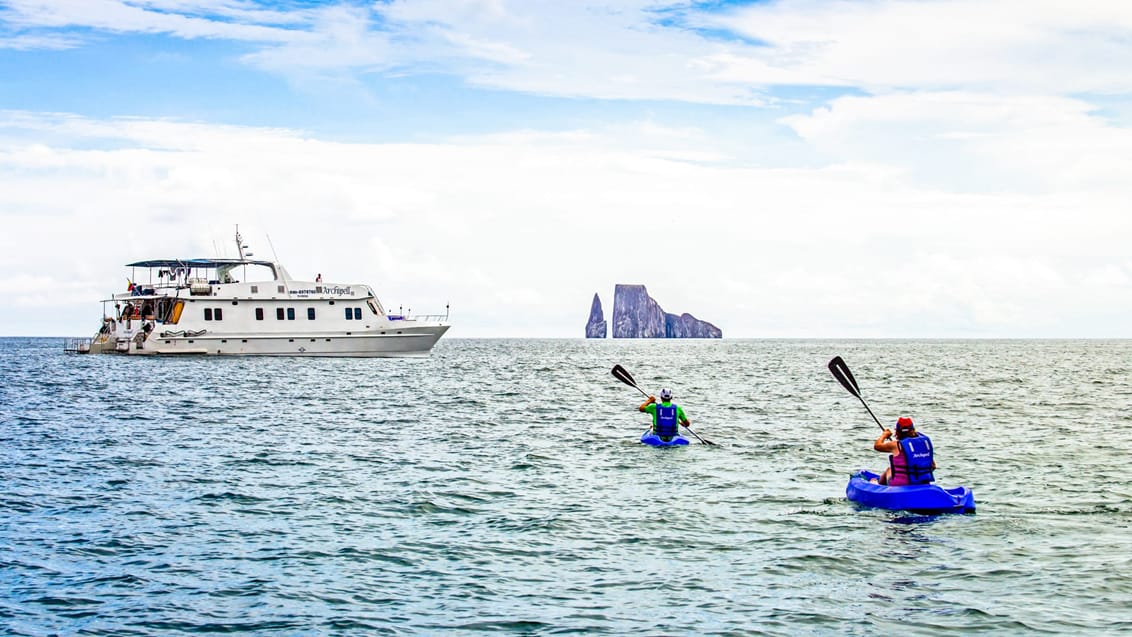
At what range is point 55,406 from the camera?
38594 millimetres

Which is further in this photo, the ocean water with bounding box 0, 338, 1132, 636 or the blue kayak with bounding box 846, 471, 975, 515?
the blue kayak with bounding box 846, 471, 975, 515

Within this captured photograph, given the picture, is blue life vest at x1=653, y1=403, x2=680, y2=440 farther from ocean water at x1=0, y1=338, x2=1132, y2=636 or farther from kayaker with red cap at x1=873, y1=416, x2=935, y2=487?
kayaker with red cap at x1=873, y1=416, x2=935, y2=487

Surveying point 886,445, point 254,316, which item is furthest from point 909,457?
point 254,316

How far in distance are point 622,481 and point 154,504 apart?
344 inches

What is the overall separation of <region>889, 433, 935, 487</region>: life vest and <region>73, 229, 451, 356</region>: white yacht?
58783 mm

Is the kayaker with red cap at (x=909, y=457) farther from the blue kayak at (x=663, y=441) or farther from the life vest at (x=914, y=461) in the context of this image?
the blue kayak at (x=663, y=441)

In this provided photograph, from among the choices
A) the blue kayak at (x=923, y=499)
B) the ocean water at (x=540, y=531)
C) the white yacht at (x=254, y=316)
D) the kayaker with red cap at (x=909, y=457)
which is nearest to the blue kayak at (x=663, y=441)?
the ocean water at (x=540, y=531)

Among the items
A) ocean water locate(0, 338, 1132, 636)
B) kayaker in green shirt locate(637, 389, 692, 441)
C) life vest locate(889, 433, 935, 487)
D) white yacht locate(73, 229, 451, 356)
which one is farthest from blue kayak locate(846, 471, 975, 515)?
white yacht locate(73, 229, 451, 356)

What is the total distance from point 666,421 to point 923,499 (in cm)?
996

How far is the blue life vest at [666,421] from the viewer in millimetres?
25547

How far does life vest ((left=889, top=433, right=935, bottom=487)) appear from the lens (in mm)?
16453

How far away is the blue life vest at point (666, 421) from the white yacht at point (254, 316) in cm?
4920

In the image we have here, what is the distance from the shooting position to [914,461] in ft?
54.1

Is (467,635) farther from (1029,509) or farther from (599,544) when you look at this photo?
(1029,509)
